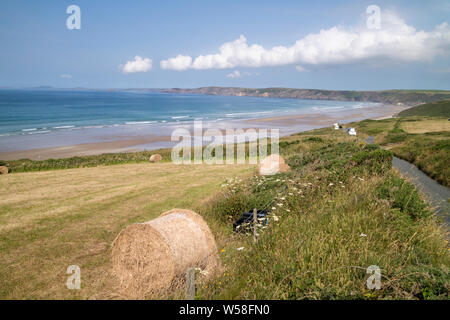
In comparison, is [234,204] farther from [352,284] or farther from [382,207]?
[352,284]

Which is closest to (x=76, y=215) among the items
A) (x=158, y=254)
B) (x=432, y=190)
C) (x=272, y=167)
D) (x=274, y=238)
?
(x=158, y=254)

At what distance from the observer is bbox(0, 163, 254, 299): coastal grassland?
24.0ft

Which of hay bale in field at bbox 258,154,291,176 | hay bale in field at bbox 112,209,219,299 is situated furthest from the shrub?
hay bale in field at bbox 258,154,291,176

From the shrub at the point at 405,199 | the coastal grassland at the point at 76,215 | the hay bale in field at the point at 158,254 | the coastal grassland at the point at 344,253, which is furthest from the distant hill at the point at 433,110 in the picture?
the hay bale in field at the point at 158,254

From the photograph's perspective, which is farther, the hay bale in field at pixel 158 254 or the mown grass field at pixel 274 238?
the hay bale in field at pixel 158 254

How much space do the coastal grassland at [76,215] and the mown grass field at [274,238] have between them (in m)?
0.04

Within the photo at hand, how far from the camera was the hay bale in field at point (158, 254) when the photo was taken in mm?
6273

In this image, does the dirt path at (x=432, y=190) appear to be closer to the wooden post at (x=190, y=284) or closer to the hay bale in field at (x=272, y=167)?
the hay bale in field at (x=272, y=167)

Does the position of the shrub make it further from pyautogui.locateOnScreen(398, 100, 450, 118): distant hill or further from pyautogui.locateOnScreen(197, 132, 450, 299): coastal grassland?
pyautogui.locateOnScreen(398, 100, 450, 118): distant hill

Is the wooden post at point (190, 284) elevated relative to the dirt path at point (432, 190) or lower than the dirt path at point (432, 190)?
elevated

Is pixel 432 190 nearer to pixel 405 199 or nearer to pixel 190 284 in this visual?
pixel 405 199

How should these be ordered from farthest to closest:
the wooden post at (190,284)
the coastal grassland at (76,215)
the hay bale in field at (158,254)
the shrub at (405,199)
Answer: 1. the coastal grassland at (76,215)
2. the shrub at (405,199)
3. the hay bale in field at (158,254)
4. the wooden post at (190,284)

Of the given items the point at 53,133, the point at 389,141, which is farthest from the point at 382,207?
the point at 53,133

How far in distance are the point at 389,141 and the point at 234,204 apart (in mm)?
29324
